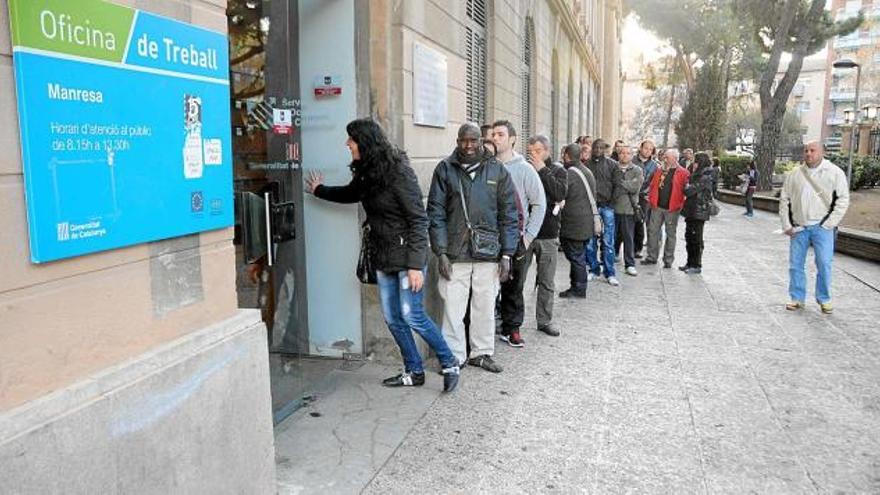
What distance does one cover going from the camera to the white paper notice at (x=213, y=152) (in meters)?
2.75

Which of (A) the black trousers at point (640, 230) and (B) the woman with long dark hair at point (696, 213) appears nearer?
(B) the woman with long dark hair at point (696, 213)

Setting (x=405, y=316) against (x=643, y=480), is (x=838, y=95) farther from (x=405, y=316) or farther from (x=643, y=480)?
(x=643, y=480)

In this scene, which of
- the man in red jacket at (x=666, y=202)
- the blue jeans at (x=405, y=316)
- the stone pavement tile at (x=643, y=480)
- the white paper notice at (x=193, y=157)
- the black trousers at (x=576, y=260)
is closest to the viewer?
the white paper notice at (x=193, y=157)

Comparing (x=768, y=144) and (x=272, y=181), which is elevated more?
(x=768, y=144)

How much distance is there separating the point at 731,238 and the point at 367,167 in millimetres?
12305

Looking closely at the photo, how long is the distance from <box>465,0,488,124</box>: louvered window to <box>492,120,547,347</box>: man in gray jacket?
2.19 m

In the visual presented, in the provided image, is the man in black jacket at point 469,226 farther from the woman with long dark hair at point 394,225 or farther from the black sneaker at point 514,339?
the black sneaker at point 514,339

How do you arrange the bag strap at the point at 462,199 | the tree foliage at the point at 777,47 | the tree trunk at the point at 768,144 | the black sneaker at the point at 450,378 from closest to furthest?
the black sneaker at the point at 450,378 → the bag strap at the point at 462,199 → the tree foliage at the point at 777,47 → the tree trunk at the point at 768,144

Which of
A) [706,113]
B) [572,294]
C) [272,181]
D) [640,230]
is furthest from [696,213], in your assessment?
[706,113]

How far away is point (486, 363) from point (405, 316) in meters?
1.03

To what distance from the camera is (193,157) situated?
266 cm

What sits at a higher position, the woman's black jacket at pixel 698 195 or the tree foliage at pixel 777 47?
the tree foliage at pixel 777 47

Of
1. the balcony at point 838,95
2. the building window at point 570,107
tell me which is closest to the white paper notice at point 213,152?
the building window at point 570,107

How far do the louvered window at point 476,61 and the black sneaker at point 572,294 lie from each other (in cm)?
232
